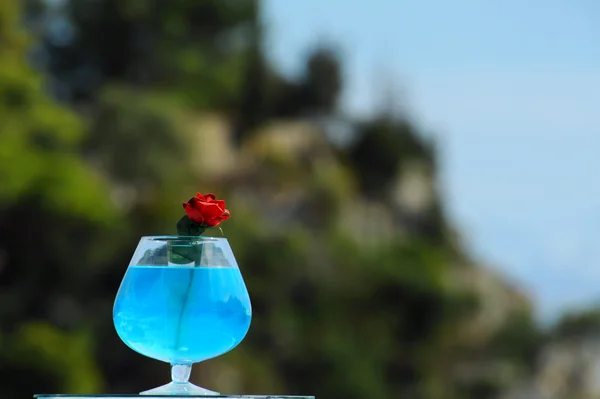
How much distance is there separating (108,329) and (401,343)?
28.2 ft

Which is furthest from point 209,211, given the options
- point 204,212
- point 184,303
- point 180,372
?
point 180,372

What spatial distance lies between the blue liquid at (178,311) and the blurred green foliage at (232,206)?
56.1 feet

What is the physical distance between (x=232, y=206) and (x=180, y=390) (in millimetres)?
26112

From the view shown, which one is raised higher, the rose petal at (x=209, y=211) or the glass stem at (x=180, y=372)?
the rose petal at (x=209, y=211)

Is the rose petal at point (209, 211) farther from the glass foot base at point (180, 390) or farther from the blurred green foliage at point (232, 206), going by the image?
the blurred green foliage at point (232, 206)

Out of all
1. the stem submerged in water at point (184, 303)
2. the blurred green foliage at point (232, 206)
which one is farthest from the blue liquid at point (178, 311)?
the blurred green foliage at point (232, 206)

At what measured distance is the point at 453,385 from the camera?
29.9 m

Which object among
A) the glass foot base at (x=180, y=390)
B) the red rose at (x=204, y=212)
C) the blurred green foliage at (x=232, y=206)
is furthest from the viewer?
the blurred green foliage at (x=232, y=206)

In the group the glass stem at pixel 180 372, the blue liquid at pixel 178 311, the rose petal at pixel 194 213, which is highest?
the rose petal at pixel 194 213

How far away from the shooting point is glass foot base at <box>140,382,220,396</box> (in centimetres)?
199

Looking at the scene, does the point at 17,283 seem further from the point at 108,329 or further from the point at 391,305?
the point at 391,305

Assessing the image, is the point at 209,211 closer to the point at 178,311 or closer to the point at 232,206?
the point at 178,311

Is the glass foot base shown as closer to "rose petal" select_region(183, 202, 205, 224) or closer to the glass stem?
the glass stem

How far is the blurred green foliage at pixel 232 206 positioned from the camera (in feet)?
70.4
